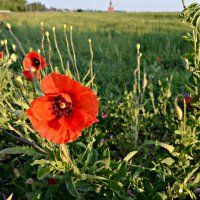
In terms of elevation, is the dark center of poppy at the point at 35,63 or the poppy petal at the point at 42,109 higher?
the poppy petal at the point at 42,109

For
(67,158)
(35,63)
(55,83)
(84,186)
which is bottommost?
(84,186)

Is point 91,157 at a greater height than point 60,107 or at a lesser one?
lesser

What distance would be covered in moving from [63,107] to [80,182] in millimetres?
284

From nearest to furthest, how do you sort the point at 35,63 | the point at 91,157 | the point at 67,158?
the point at 67,158 < the point at 91,157 < the point at 35,63

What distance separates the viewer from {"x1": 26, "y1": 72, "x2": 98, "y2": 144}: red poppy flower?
0.93 metres

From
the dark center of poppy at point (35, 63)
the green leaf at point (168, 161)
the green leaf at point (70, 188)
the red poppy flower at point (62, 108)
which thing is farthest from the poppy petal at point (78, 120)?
the dark center of poppy at point (35, 63)

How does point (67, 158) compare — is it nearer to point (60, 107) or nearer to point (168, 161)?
point (60, 107)

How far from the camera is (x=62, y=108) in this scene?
997 mm

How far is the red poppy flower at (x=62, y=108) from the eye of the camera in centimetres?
93

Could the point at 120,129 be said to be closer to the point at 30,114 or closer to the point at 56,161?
the point at 56,161

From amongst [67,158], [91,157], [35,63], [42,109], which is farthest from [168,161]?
[35,63]

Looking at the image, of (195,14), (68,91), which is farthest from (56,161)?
(195,14)

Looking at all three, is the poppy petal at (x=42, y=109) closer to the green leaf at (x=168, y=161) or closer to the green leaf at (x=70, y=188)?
the green leaf at (x=70, y=188)

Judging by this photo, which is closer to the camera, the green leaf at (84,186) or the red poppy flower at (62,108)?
the red poppy flower at (62,108)
